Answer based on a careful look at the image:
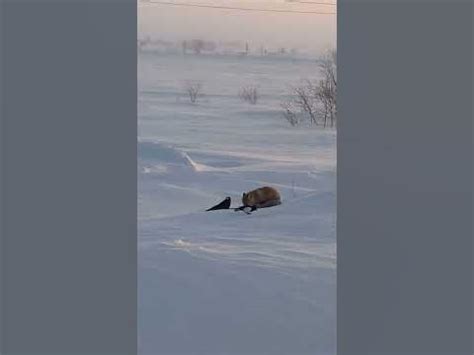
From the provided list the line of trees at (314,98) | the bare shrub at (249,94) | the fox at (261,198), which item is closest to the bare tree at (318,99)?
the line of trees at (314,98)

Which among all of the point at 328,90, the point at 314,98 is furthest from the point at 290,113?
the point at 328,90

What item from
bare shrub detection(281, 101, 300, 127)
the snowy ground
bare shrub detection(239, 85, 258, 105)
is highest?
bare shrub detection(239, 85, 258, 105)

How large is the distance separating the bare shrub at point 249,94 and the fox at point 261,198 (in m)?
0.58

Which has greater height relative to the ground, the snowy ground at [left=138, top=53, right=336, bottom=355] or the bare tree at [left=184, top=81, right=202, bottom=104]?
the bare tree at [left=184, top=81, right=202, bottom=104]

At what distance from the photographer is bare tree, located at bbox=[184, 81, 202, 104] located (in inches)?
250

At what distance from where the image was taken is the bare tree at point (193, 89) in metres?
6.35

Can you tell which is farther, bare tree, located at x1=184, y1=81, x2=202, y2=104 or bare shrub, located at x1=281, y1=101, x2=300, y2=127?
bare shrub, located at x1=281, y1=101, x2=300, y2=127

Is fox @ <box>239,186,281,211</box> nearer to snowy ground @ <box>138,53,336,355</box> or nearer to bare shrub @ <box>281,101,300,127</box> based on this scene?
snowy ground @ <box>138,53,336,355</box>

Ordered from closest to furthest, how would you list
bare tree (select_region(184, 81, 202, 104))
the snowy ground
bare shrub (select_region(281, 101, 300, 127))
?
the snowy ground < bare tree (select_region(184, 81, 202, 104)) < bare shrub (select_region(281, 101, 300, 127))

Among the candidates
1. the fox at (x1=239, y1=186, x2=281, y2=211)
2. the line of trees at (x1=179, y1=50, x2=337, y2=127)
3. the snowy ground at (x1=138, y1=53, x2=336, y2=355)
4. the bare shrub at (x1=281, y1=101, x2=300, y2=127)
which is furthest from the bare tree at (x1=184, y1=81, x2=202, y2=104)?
the fox at (x1=239, y1=186, x2=281, y2=211)

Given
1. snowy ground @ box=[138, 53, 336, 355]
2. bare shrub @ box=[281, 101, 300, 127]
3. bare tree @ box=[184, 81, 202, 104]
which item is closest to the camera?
snowy ground @ box=[138, 53, 336, 355]

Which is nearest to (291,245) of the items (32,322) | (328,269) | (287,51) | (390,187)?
(328,269)

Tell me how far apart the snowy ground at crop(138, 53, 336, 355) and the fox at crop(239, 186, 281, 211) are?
40 millimetres

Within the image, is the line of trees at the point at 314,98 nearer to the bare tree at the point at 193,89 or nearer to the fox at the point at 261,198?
the bare tree at the point at 193,89
